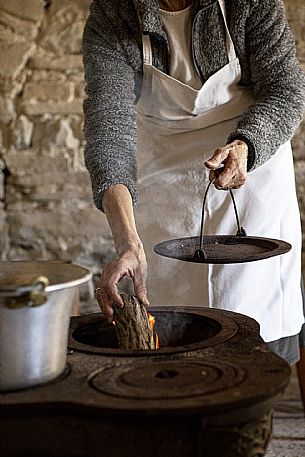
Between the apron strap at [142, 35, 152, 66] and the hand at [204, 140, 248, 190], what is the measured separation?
0.39 metres

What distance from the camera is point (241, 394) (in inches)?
44.3

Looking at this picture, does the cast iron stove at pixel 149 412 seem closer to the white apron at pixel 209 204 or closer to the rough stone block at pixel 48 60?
the white apron at pixel 209 204

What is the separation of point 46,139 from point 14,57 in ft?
1.18

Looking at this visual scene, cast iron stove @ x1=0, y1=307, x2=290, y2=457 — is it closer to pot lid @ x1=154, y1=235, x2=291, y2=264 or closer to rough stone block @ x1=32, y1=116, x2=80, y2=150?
pot lid @ x1=154, y1=235, x2=291, y2=264

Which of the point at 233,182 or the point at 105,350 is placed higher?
the point at 233,182

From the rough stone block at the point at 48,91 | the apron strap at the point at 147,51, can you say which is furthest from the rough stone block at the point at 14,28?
the apron strap at the point at 147,51

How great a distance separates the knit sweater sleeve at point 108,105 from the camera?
6.00 feet

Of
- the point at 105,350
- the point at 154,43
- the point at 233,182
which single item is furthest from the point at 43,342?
the point at 154,43

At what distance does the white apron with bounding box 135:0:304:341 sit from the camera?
200cm

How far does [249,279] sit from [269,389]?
86 cm

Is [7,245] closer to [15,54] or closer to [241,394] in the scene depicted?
[15,54]

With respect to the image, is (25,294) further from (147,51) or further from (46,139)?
(46,139)

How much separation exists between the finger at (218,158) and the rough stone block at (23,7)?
1606 mm

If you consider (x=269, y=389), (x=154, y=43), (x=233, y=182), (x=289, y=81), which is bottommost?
(x=269, y=389)
